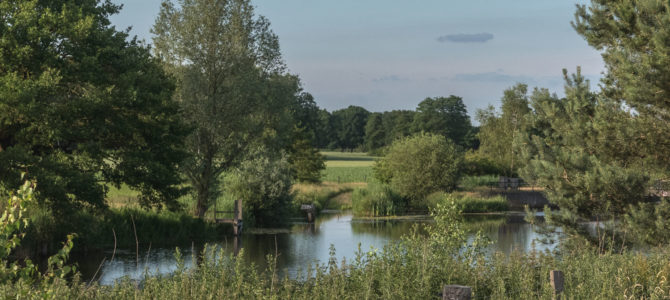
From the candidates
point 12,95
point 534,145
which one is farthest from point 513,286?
point 12,95

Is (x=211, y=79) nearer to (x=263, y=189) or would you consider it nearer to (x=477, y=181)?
(x=263, y=189)

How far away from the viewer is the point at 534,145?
16.6 metres

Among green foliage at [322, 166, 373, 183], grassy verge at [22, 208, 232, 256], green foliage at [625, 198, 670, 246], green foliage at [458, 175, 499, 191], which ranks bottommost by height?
grassy verge at [22, 208, 232, 256]

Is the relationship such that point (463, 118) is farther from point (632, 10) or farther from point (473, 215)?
point (632, 10)

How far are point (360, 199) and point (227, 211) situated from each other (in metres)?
13.6

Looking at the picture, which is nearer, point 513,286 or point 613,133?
point 513,286

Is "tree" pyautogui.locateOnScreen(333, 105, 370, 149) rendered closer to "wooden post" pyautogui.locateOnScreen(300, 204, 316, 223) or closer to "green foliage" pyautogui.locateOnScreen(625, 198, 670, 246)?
"wooden post" pyautogui.locateOnScreen(300, 204, 316, 223)

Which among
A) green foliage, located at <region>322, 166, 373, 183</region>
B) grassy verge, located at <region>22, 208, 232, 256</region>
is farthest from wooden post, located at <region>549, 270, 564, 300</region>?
green foliage, located at <region>322, 166, 373, 183</region>

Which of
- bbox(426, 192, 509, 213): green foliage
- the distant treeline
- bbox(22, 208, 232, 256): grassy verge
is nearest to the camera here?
bbox(22, 208, 232, 256): grassy verge

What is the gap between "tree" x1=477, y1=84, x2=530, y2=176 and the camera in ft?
218

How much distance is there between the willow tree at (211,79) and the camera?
3219 centimetres

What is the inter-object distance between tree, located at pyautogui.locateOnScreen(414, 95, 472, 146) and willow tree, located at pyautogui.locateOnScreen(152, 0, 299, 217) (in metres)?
76.6

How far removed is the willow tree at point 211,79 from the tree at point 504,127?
3841cm

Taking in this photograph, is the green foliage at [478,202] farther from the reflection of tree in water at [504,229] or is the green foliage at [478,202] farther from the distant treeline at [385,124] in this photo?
the distant treeline at [385,124]
